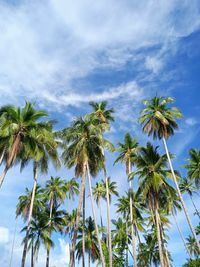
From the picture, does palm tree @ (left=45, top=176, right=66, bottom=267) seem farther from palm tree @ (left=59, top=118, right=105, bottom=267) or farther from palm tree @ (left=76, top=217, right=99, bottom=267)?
palm tree @ (left=59, top=118, right=105, bottom=267)

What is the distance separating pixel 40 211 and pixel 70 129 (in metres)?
Result: 22.5

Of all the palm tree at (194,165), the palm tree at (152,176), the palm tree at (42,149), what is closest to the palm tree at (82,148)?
the palm tree at (42,149)

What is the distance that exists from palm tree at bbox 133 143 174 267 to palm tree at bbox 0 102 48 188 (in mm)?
13663

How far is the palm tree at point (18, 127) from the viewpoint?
68.8 feet

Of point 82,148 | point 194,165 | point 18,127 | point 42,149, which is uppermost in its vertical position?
→ point 194,165

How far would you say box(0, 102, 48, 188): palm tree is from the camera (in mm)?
20984

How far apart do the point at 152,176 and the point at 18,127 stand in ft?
52.0

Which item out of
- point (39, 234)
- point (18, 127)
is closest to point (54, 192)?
point (39, 234)

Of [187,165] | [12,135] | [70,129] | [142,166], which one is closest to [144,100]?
[142,166]

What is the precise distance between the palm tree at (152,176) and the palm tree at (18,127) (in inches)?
538

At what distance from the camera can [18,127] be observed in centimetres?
2175

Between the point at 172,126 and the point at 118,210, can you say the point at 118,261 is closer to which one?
the point at 118,210

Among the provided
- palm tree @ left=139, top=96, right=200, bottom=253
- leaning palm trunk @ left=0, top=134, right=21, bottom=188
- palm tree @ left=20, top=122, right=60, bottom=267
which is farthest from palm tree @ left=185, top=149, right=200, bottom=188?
leaning palm trunk @ left=0, top=134, right=21, bottom=188

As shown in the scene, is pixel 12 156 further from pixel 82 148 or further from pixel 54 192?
pixel 54 192
